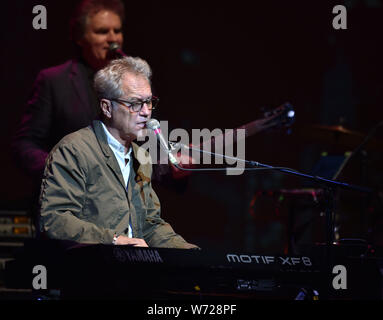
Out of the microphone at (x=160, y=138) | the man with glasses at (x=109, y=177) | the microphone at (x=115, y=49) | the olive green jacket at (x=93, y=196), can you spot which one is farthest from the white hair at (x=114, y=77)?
the microphone at (x=115, y=49)

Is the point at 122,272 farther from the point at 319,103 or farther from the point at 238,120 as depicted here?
the point at 319,103

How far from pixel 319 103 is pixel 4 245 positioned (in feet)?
11.8

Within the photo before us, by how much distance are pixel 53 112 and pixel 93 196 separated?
58.7 inches

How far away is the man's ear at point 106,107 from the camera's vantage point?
3.10m

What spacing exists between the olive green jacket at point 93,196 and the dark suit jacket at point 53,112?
1069 millimetres

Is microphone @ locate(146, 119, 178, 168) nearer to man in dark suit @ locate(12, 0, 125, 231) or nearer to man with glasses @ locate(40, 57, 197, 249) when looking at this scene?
man with glasses @ locate(40, 57, 197, 249)

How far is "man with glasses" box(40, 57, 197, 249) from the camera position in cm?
269

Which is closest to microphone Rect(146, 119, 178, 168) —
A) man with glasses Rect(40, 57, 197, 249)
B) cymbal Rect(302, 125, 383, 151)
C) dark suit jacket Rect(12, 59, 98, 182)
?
man with glasses Rect(40, 57, 197, 249)

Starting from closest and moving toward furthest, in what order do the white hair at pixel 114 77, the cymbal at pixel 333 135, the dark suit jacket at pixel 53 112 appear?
the white hair at pixel 114 77 < the dark suit jacket at pixel 53 112 < the cymbal at pixel 333 135

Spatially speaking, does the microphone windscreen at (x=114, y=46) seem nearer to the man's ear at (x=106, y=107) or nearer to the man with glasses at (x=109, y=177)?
the man with glasses at (x=109, y=177)

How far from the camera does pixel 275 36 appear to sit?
615 cm

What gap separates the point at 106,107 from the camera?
122 inches
